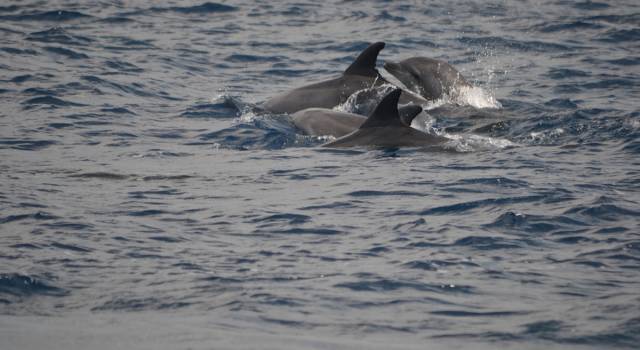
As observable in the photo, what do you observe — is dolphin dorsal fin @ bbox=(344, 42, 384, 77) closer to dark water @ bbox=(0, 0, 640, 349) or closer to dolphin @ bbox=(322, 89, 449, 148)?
dark water @ bbox=(0, 0, 640, 349)

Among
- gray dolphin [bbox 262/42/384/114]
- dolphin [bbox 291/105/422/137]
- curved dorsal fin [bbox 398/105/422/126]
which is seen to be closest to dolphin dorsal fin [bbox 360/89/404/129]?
curved dorsal fin [bbox 398/105/422/126]

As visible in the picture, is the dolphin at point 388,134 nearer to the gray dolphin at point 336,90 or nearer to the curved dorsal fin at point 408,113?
the curved dorsal fin at point 408,113

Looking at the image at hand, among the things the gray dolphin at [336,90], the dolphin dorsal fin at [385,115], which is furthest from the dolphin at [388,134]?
the gray dolphin at [336,90]

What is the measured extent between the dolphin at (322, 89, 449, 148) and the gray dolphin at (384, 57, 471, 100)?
387cm

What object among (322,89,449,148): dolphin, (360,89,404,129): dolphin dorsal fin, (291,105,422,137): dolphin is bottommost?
(291,105,422,137): dolphin

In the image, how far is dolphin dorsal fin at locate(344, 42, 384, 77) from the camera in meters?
17.3

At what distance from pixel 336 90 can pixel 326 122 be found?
187 cm

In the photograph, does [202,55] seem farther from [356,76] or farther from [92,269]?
[92,269]

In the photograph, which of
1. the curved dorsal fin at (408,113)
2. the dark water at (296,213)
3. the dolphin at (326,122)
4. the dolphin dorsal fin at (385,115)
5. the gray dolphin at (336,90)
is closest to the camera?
the dark water at (296,213)

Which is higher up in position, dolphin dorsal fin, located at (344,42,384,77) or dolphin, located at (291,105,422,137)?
dolphin dorsal fin, located at (344,42,384,77)

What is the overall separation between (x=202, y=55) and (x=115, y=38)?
8.46 ft

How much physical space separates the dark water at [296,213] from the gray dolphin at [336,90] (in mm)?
676

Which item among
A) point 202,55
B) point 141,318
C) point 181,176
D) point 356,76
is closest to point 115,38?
point 202,55

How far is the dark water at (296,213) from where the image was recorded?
7.77m
